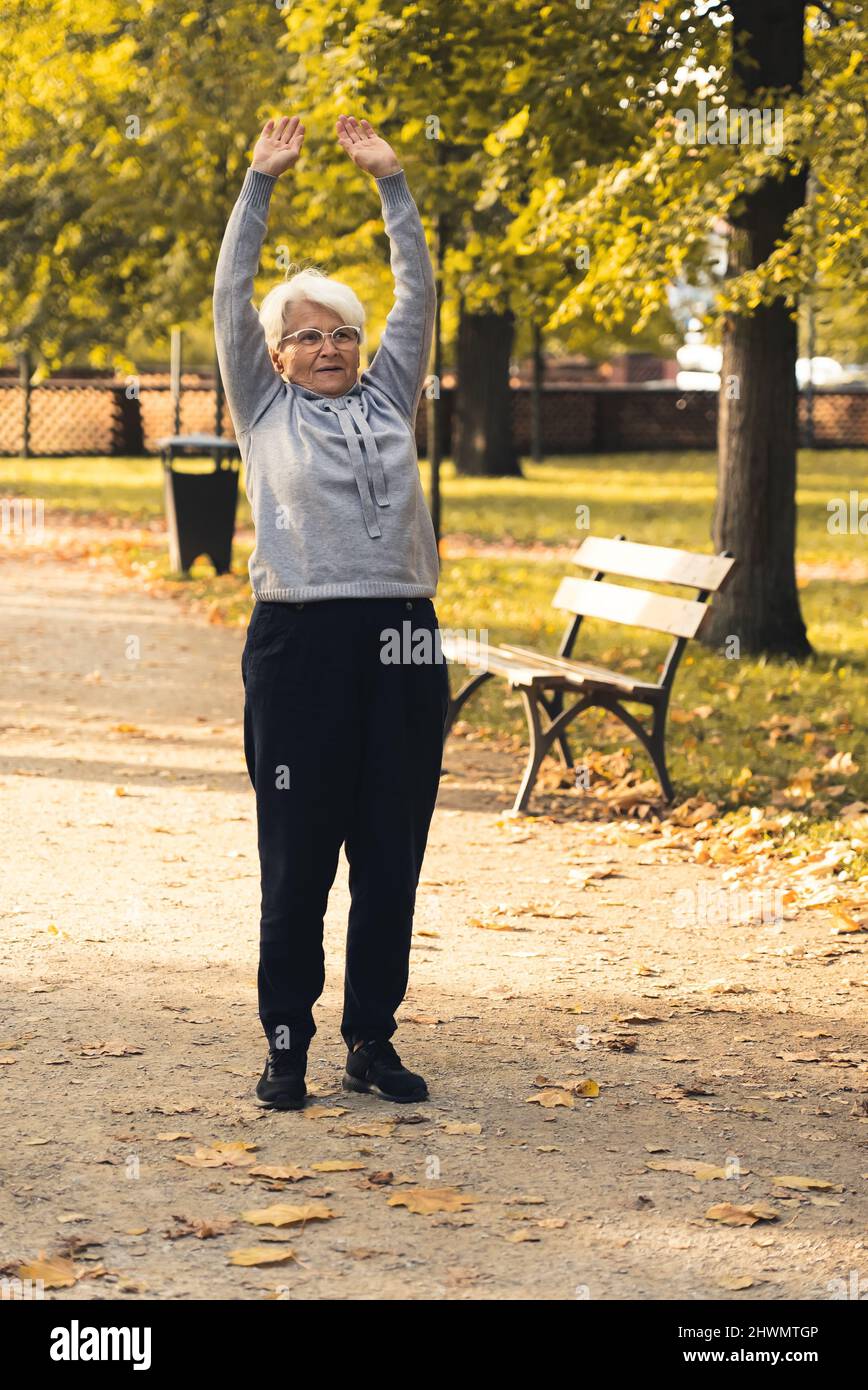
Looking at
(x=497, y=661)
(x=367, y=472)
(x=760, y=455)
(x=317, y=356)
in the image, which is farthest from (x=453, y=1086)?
(x=760, y=455)

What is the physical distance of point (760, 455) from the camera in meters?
11.7

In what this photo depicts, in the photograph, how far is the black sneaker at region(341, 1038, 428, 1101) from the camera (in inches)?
178

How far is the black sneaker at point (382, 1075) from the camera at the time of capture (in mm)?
4520

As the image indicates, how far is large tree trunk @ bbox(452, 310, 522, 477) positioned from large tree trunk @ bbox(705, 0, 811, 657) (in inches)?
643

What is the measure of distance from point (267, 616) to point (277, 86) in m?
13.3

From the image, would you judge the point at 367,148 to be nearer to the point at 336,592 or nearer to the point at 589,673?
the point at 336,592

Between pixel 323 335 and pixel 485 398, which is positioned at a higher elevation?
pixel 485 398

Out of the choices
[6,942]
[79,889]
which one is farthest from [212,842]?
[6,942]

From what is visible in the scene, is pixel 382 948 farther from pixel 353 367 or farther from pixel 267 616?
pixel 353 367

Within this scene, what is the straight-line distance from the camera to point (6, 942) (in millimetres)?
5844

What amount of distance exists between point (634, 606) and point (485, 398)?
2076cm
